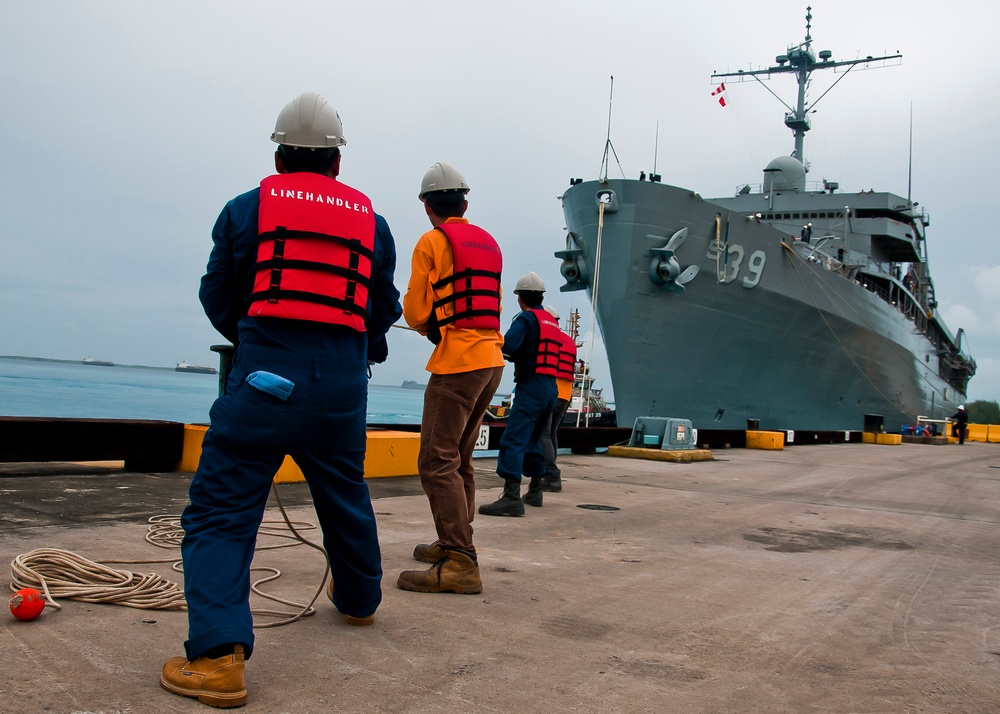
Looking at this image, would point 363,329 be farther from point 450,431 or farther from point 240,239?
point 450,431

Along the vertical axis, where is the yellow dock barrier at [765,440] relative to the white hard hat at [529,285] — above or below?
below

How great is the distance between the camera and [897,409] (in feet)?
90.3

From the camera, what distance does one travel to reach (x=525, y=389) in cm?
574

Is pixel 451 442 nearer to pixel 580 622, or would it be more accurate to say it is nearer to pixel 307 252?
pixel 580 622

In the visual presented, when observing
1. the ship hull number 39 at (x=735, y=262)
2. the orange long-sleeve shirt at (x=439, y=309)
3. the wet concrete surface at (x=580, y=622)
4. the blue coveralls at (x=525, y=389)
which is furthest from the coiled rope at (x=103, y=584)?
the ship hull number 39 at (x=735, y=262)

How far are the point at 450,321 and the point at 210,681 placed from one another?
1.96 meters

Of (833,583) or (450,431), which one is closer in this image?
(450,431)

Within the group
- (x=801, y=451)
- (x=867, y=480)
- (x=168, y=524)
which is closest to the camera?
(x=168, y=524)

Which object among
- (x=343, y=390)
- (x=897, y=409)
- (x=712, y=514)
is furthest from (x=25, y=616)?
(x=897, y=409)

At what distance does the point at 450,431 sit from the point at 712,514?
11.1ft

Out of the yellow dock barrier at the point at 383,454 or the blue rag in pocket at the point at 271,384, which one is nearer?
the blue rag in pocket at the point at 271,384

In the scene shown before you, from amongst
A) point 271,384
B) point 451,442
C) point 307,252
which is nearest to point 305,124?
point 307,252

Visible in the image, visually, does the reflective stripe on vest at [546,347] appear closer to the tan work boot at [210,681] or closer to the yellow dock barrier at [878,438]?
the tan work boot at [210,681]

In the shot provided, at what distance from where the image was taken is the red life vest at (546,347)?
5777 millimetres
